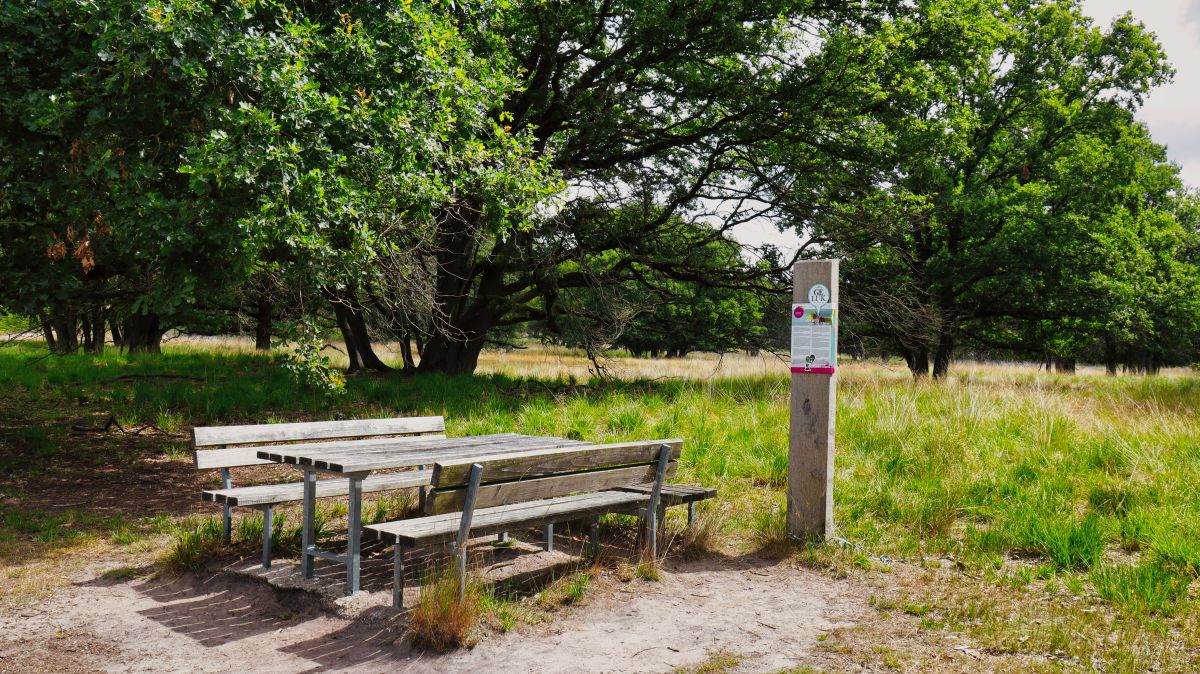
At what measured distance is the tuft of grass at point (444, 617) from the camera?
411 centimetres

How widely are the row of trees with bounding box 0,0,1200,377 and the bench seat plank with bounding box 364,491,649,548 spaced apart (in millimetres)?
2882

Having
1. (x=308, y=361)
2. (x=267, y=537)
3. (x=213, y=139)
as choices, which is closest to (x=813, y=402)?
(x=267, y=537)

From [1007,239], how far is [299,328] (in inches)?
805

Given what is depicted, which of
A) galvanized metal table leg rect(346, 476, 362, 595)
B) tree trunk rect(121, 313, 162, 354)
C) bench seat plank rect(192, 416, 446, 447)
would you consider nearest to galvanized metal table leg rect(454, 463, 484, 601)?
galvanized metal table leg rect(346, 476, 362, 595)

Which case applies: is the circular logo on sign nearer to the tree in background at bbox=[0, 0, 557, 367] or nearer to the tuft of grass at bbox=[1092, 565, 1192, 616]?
the tuft of grass at bbox=[1092, 565, 1192, 616]

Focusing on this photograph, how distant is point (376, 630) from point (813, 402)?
3.34 m

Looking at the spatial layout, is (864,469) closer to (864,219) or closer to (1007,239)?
(864,219)

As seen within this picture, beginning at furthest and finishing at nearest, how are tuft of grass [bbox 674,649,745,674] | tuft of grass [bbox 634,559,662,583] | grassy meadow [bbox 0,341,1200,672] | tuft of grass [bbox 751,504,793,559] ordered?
tuft of grass [bbox 751,504,793,559]
tuft of grass [bbox 634,559,662,583]
grassy meadow [bbox 0,341,1200,672]
tuft of grass [bbox 674,649,745,674]

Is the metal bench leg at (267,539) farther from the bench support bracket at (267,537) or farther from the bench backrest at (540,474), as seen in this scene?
the bench backrest at (540,474)

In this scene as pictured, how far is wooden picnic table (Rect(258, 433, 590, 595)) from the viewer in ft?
15.4

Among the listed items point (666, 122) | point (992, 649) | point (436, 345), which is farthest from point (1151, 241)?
point (992, 649)

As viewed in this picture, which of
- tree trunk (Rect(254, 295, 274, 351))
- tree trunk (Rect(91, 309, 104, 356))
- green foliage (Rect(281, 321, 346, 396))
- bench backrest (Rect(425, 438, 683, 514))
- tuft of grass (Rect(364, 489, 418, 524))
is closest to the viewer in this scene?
bench backrest (Rect(425, 438, 683, 514))

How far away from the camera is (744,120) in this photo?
14.0m

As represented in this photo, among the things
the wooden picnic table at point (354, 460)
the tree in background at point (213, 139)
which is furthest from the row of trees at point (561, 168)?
the wooden picnic table at point (354, 460)
